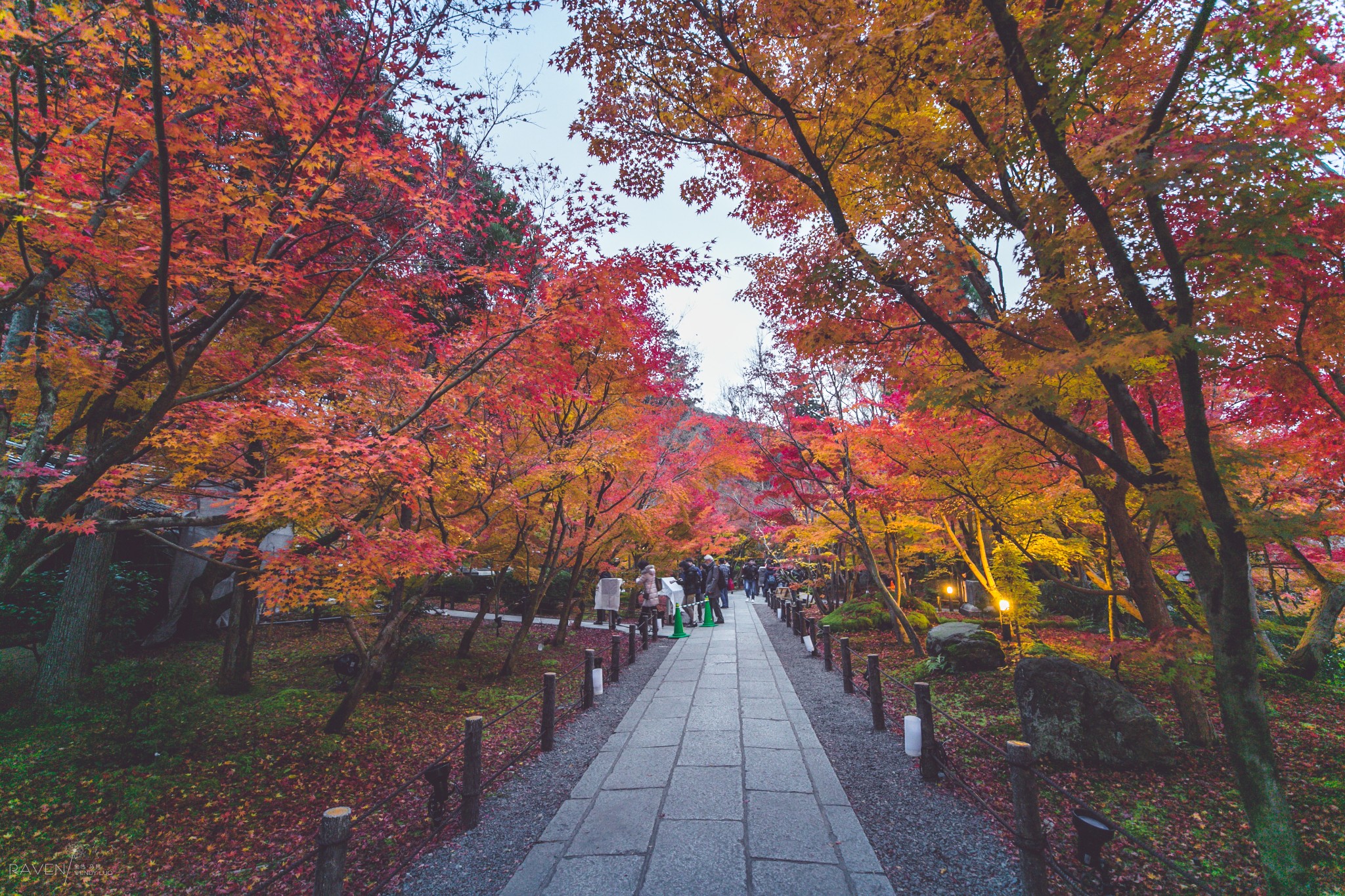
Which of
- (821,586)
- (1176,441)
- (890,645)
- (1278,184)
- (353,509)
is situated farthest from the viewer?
(821,586)

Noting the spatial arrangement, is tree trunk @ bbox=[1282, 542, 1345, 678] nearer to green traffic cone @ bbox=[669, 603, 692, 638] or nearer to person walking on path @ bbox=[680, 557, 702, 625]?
green traffic cone @ bbox=[669, 603, 692, 638]

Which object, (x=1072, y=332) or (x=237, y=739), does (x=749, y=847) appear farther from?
(x=237, y=739)

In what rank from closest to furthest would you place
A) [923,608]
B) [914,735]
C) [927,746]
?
1. [927,746]
2. [914,735]
3. [923,608]

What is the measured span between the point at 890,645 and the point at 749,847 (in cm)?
952

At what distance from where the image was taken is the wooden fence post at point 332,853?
9.02 ft

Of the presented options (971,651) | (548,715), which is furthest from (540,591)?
(971,651)

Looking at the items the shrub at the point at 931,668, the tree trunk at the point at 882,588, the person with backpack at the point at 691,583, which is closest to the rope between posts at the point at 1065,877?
the shrub at the point at 931,668

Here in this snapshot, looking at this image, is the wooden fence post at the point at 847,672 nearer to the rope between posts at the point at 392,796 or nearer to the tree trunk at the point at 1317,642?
the rope between posts at the point at 392,796

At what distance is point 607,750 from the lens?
594 centimetres

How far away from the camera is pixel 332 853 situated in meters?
2.80

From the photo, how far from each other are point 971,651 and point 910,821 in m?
5.78

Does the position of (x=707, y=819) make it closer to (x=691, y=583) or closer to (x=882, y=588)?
(x=882, y=588)

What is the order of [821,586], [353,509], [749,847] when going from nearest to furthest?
[749,847] < [353,509] < [821,586]

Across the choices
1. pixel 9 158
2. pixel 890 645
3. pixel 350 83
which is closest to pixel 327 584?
pixel 9 158
